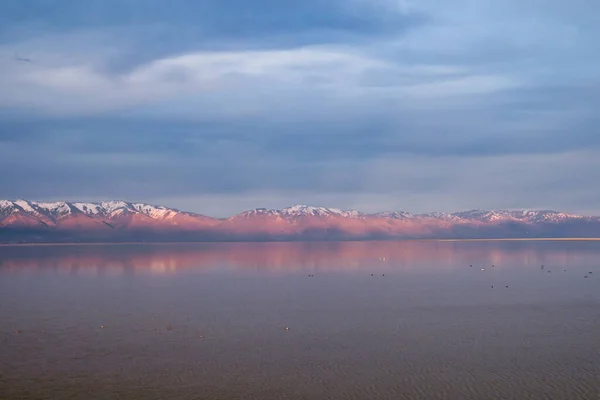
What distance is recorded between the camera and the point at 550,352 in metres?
32.8

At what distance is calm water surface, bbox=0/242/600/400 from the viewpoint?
2736 centimetres

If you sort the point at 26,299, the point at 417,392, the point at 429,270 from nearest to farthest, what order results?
the point at 417,392
the point at 26,299
the point at 429,270

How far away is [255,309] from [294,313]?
4038mm

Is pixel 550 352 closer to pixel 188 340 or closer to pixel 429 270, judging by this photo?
pixel 188 340

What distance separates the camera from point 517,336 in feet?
122

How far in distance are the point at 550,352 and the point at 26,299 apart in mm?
46628

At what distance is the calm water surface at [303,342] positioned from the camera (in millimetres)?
27359

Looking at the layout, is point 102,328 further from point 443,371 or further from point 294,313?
point 443,371

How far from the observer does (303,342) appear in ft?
119

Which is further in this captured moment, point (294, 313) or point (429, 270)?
point (429, 270)

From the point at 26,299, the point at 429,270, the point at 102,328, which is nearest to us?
the point at 102,328

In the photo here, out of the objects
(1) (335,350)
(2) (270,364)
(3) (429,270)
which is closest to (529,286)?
A: (3) (429,270)

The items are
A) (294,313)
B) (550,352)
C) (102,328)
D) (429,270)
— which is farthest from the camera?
(429,270)

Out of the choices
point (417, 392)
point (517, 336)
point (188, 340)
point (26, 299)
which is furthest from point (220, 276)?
point (417, 392)
